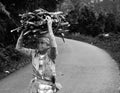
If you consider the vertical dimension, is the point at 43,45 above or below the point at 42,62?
above

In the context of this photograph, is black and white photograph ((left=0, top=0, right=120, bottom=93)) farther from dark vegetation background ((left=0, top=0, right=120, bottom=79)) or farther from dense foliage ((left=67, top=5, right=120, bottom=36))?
dense foliage ((left=67, top=5, right=120, bottom=36))

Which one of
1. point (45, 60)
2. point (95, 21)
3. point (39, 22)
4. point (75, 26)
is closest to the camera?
point (39, 22)

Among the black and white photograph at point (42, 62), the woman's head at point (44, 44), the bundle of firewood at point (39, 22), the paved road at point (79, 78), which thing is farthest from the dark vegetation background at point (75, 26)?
the woman's head at point (44, 44)

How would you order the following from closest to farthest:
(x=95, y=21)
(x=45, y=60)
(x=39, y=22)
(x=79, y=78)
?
(x=39, y=22)
(x=45, y=60)
(x=79, y=78)
(x=95, y=21)

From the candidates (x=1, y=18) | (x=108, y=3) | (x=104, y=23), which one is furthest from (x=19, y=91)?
(x=108, y=3)

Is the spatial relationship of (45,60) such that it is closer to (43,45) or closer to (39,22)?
(43,45)

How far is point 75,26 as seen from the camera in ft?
114

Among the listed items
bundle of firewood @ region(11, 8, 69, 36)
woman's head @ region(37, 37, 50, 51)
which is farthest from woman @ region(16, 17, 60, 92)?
bundle of firewood @ region(11, 8, 69, 36)

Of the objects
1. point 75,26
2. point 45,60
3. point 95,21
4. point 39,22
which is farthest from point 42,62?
point 75,26

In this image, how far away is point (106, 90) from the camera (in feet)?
27.5

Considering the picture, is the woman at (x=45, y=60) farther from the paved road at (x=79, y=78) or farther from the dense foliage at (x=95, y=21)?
the dense foliage at (x=95, y=21)

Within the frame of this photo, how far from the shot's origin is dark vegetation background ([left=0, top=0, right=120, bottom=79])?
42.4ft

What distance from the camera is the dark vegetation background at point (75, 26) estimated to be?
12.9m

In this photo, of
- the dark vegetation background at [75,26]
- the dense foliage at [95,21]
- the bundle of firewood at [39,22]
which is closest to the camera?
the bundle of firewood at [39,22]
